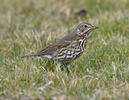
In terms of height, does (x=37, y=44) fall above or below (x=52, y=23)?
below

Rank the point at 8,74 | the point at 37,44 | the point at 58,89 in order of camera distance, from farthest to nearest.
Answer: the point at 37,44 → the point at 8,74 → the point at 58,89

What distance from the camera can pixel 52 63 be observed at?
22.3 feet

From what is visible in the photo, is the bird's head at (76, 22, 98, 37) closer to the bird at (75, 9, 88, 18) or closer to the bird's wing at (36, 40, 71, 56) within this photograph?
the bird's wing at (36, 40, 71, 56)

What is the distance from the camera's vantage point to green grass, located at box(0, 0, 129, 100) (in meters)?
5.05

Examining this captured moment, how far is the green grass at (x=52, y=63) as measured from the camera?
16.6ft

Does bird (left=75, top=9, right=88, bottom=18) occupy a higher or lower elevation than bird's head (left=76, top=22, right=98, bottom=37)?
higher

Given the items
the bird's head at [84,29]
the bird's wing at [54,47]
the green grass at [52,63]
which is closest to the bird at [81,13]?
the green grass at [52,63]

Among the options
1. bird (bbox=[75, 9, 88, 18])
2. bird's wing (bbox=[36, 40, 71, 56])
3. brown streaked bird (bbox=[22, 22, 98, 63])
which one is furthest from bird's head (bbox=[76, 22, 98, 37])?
bird (bbox=[75, 9, 88, 18])

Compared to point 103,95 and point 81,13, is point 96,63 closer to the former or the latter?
point 103,95

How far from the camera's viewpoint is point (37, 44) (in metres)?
7.65

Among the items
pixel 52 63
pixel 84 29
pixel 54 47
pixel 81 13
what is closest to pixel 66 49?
pixel 54 47

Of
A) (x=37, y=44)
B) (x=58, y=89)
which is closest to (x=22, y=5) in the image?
(x=37, y=44)

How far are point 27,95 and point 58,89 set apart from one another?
509mm

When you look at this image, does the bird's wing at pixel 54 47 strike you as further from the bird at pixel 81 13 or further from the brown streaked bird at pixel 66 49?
the bird at pixel 81 13
